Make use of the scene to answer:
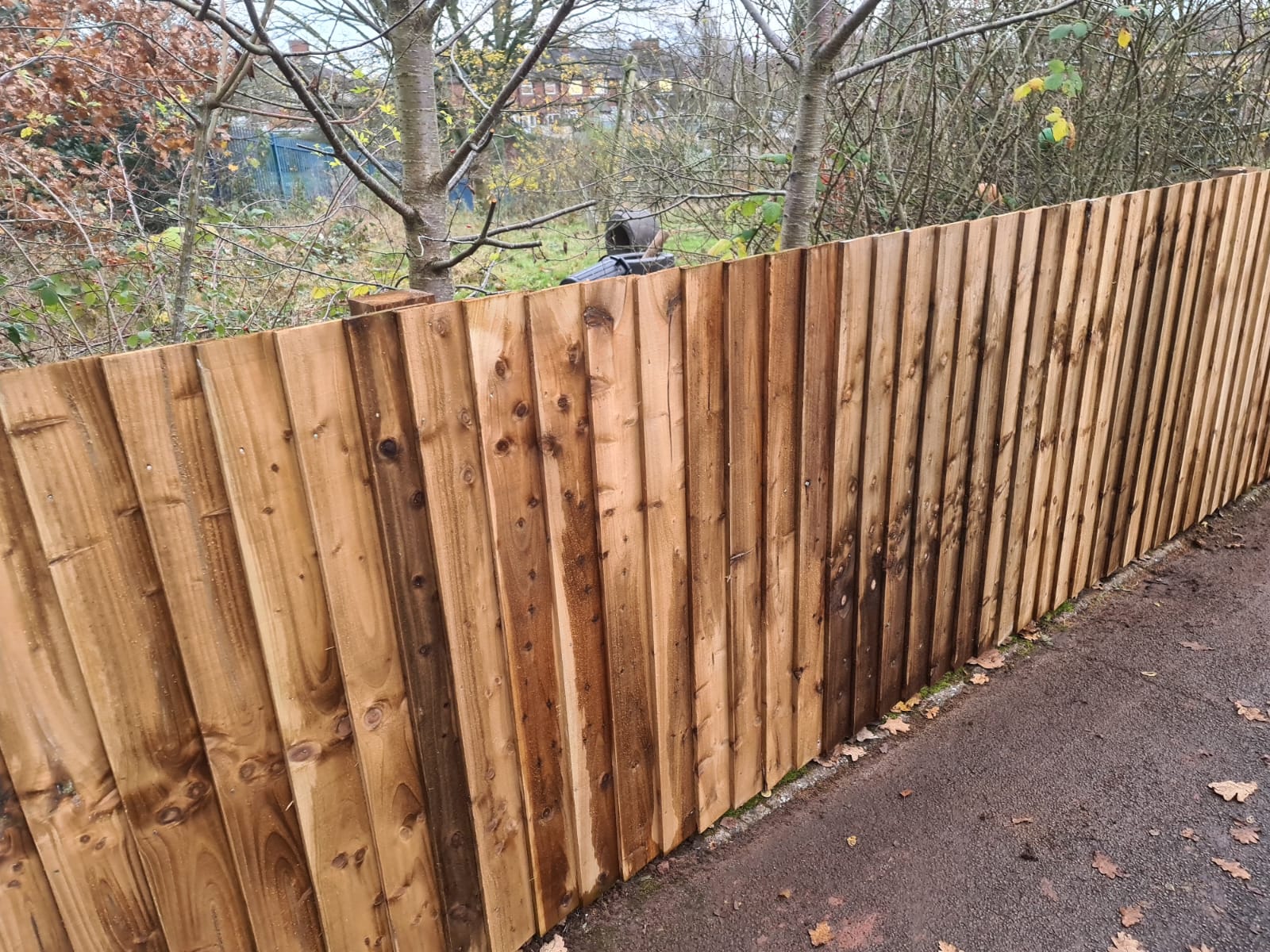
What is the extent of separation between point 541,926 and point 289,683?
1.16 meters

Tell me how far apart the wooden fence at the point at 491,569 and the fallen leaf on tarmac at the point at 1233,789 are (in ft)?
3.22

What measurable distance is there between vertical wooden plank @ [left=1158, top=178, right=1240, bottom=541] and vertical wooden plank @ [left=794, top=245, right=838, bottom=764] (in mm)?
2469

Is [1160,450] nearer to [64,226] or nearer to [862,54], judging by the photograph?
[862,54]

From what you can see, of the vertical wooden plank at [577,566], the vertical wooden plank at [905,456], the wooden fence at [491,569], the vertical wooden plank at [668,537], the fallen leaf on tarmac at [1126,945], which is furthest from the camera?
the vertical wooden plank at [905,456]

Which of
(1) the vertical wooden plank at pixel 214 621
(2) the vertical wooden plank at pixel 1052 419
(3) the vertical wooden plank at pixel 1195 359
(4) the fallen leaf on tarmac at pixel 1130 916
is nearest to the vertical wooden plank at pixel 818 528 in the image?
(4) the fallen leaf on tarmac at pixel 1130 916

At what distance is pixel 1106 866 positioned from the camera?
2.61 metres

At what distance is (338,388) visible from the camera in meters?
1.60

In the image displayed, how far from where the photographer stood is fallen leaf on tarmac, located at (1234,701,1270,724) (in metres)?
3.26

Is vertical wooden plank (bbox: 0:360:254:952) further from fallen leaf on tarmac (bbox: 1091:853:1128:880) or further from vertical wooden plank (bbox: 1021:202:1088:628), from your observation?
vertical wooden plank (bbox: 1021:202:1088:628)

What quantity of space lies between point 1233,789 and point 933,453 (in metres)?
1.55

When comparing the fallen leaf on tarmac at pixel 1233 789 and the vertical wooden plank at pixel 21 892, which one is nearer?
the vertical wooden plank at pixel 21 892

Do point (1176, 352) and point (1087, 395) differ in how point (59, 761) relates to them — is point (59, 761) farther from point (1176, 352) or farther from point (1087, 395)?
point (1176, 352)

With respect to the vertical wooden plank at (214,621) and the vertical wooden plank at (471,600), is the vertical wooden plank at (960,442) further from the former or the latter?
the vertical wooden plank at (214,621)

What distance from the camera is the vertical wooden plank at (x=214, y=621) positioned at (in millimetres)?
1389
